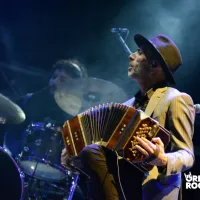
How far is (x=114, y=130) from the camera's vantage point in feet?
7.19

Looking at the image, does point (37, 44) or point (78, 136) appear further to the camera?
point (37, 44)

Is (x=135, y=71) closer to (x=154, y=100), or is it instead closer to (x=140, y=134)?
(x=154, y=100)

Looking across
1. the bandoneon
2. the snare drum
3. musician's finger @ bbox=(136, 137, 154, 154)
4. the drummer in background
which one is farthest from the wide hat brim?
the drummer in background

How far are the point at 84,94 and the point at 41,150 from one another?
3.72 ft

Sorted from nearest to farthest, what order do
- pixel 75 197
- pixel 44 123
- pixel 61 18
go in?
pixel 44 123 < pixel 75 197 < pixel 61 18

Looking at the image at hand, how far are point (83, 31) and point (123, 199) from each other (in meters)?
5.82

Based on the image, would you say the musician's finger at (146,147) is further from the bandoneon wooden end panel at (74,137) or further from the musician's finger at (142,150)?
the bandoneon wooden end panel at (74,137)

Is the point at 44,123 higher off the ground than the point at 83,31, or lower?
lower

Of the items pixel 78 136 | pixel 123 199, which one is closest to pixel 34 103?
pixel 78 136

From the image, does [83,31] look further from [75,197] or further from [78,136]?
[78,136]

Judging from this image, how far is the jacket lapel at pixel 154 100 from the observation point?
2521mm

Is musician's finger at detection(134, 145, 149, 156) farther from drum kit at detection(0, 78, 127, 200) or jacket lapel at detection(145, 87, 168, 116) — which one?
drum kit at detection(0, 78, 127, 200)

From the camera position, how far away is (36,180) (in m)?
4.80

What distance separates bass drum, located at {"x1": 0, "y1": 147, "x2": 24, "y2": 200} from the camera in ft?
13.6
